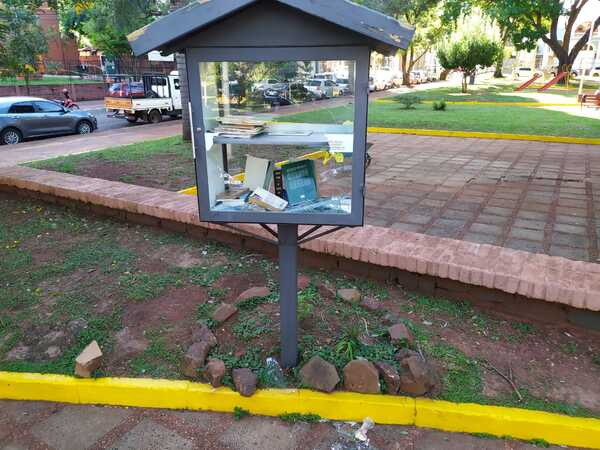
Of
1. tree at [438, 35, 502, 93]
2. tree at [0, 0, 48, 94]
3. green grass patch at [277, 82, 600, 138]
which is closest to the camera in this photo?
tree at [0, 0, 48, 94]

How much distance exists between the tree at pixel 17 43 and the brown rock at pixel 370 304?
539 cm

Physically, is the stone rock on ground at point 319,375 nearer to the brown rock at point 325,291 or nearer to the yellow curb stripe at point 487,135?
the brown rock at point 325,291

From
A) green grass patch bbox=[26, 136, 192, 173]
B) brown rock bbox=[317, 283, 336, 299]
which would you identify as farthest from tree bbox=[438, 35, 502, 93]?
brown rock bbox=[317, 283, 336, 299]

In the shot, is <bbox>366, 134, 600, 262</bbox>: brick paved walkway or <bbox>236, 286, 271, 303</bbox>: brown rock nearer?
<bbox>236, 286, 271, 303</bbox>: brown rock

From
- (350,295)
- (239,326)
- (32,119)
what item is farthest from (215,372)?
(32,119)

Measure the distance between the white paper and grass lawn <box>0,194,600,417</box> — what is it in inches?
47.9

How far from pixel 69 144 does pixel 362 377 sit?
12.6 metres

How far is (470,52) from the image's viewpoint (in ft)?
80.9

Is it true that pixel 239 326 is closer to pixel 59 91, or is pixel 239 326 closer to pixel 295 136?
pixel 295 136

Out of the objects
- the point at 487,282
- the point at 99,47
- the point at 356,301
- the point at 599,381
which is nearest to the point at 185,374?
the point at 356,301

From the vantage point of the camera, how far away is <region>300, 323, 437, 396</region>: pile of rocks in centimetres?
270

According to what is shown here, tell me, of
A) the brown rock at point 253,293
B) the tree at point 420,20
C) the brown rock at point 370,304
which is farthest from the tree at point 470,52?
the brown rock at point 253,293

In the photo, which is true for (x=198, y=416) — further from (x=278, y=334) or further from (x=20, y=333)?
(x=20, y=333)

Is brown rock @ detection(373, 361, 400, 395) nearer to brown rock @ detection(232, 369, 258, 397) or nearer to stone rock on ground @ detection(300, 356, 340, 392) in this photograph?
stone rock on ground @ detection(300, 356, 340, 392)
